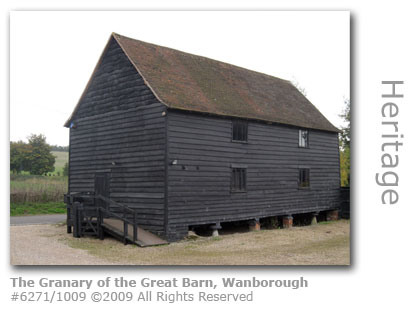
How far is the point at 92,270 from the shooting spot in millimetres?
11320

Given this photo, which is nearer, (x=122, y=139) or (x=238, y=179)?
(x=122, y=139)

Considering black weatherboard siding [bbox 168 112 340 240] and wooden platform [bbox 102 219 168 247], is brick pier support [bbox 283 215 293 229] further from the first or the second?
wooden platform [bbox 102 219 168 247]

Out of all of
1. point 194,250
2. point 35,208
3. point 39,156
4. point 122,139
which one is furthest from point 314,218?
point 39,156

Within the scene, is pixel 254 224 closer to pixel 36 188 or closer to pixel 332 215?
pixel 332 215

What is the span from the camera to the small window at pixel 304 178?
23.0 metres

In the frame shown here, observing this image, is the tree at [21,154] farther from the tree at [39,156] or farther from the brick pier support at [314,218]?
the brick pier support at [314,218]

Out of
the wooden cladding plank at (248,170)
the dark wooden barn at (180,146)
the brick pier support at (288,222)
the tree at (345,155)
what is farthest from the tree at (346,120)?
the brick pier support at (288,222)

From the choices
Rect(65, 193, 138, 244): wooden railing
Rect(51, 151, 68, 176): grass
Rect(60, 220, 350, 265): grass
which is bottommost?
Rect(60, 220, 350, 265): grass

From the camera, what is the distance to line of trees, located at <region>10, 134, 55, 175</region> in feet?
107

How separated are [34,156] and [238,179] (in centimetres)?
2251

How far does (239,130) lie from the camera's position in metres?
19.6

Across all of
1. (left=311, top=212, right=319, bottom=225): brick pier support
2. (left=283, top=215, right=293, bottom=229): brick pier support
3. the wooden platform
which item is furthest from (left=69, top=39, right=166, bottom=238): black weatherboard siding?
(left=311, top=212, right=319, bottom=225): brick pier support

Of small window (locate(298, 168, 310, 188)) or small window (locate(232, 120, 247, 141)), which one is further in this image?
small window (locate(298, 168, 310, 188))

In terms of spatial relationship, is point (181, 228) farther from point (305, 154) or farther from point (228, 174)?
point (305, 154)
